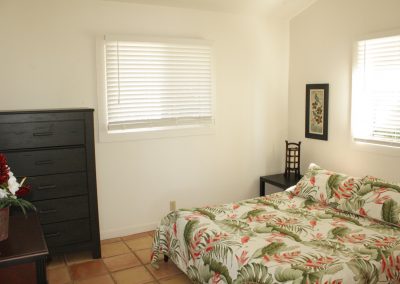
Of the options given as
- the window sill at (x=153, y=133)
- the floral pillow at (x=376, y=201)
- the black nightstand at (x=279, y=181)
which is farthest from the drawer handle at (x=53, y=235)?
the floral pillow at (x=376, y=201)

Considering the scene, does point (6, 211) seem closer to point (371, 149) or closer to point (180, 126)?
point (180, 126)

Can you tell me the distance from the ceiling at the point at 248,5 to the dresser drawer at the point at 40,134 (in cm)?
139

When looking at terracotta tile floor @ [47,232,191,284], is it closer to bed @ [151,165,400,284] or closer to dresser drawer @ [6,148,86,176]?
bed @ [151,165,400,284]

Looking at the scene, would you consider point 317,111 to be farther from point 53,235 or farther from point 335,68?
point 53,235

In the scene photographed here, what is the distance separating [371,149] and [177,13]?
231 cm

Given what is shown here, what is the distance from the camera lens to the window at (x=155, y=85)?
3742 mm

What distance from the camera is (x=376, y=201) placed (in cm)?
304

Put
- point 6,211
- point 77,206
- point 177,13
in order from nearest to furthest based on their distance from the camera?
point 6,211 < point 77,206 < point 177,13

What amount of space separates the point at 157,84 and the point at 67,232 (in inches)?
64.6

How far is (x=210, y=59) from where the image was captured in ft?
13.8

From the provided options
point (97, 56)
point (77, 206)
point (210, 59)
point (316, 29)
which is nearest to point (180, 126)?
point (210, 59)

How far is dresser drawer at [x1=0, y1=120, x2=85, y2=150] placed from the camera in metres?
2.99

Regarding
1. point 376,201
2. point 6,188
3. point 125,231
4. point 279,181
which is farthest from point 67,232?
point 376,201

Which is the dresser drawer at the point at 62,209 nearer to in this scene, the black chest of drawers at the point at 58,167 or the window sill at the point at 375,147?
the black chest of drawers at the point at 58,167
